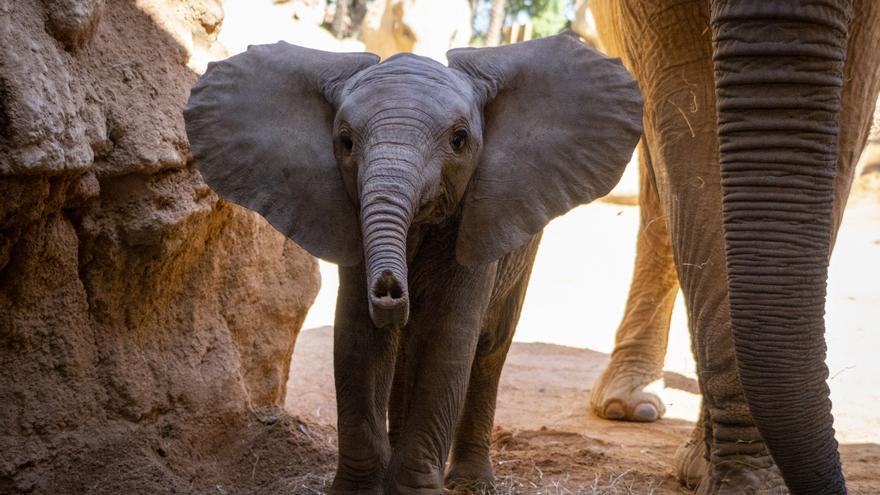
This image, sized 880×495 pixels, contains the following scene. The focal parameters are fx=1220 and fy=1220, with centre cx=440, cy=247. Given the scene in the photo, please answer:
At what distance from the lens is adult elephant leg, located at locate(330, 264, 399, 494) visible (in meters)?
3.49

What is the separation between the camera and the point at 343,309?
11.6ft

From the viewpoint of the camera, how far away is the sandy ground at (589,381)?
4699mm

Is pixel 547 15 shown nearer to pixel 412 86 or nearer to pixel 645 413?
pixel 645 413

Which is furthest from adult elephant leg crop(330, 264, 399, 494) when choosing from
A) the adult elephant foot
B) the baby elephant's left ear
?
the adult elephant foot

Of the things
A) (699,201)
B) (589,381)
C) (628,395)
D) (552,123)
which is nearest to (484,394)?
(699,201)

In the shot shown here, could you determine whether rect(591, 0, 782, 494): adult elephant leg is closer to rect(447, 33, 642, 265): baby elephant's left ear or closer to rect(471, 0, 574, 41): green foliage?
rect(447, 33, 642, 265): baby elephant's left ear

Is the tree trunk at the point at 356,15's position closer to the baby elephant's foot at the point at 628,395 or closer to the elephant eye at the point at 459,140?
the baby elephant's foot at the point at 628,395

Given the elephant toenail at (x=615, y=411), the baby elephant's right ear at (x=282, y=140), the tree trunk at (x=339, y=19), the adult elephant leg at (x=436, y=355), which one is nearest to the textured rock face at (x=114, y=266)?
the baby elephant's right ear at (x=282, y=140)

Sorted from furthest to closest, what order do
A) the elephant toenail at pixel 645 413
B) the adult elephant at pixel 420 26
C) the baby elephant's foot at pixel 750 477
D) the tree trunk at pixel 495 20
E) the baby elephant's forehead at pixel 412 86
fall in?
the tree trunk at pixel 495 20 < the adult elephant at pixel 420 26 < the elephant toenail at pixel 645 413 < the baby elephant's foot at pixel 750 477 < the baby elephant's forehead at pixel 412 86

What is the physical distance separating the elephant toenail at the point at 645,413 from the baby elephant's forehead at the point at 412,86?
3129 millimetres

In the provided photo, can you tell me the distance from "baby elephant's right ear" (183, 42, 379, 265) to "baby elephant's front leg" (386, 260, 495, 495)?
304mm

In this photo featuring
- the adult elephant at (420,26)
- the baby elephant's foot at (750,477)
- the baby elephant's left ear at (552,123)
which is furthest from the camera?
the adult elephant at (420,26)

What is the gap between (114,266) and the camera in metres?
3.76

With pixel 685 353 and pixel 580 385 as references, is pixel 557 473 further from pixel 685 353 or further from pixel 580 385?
pixel 685 353
